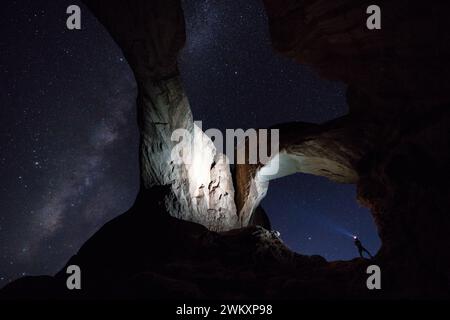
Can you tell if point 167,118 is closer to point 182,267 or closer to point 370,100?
point 182,267

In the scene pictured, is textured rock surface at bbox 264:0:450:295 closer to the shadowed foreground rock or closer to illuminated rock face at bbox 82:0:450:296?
illuminated rock face at bbox 82:0:450:296

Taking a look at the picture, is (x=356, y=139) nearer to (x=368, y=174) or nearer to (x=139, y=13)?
(x=368, y=174)

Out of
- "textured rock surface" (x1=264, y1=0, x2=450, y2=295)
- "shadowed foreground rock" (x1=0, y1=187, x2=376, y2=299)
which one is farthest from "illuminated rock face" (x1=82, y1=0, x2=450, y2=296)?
"shadowed foreground rock" (x1=0, y1=187, x2=376, y2=299)

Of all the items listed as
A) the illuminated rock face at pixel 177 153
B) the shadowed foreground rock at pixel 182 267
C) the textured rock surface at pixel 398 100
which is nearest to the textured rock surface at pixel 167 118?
the illuminated rock face at pixel 177 153

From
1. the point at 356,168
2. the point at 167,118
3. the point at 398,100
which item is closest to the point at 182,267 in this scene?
the point at 167,118

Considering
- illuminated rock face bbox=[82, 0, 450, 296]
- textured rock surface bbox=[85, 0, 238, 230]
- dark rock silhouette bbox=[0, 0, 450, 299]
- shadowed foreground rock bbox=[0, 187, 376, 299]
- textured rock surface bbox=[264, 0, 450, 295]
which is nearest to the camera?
shadowed foreground rock bbox=[0, 187, 376, 299]

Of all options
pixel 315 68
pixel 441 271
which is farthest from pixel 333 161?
pixel 441 271

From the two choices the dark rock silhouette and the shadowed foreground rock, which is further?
the dark rock silhouette

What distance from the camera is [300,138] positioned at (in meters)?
13.4

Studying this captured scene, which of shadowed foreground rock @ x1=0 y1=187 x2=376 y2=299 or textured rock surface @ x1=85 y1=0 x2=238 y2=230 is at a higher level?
textured rock surface @ x1=85 y1=0 x2=238 y2=230

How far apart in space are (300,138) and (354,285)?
23.2ft

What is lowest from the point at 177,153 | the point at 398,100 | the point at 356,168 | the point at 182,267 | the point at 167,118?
the point at 182,267

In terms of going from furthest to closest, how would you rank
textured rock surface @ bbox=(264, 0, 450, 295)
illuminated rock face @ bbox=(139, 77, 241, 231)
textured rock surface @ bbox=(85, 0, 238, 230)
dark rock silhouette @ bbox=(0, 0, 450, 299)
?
illuminated rock face @ bbox=(139, 77, 241, 231) < textured rock surface @ bbox=(85, 0, 238, 230) < textured rock surface @ bbox=(264, 0, 450, 295) < dark rock silhouette @ bbox=(0, 0, 450, 299)

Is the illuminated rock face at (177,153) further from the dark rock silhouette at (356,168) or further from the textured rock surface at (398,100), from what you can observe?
the textured rock surface at (398,100)
